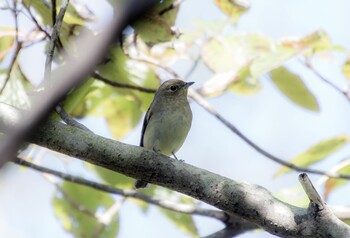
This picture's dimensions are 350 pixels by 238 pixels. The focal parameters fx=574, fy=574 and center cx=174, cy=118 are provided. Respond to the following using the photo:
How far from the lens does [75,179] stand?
3.55m

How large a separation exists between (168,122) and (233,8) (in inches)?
46.9

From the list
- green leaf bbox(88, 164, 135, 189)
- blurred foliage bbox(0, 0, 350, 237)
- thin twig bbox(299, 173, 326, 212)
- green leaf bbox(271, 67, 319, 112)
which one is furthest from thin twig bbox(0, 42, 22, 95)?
thin twig bbox(299, 173, 326, 212)

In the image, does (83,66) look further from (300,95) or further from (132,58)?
(300,95)

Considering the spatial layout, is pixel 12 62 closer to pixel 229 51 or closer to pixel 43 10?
pixel 43 10

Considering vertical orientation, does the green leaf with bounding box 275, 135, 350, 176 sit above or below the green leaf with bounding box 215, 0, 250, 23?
below

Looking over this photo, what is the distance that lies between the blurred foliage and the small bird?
0.48m

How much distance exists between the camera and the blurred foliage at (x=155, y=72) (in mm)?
3010

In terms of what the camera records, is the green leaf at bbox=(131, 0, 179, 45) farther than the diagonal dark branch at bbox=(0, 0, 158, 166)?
Yes

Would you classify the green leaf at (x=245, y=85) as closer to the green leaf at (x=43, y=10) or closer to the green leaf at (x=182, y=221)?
the green leaf at (x=182, y=221)

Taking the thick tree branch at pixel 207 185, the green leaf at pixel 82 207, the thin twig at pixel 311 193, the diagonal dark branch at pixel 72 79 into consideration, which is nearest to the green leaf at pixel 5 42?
the green leaf at pixel 82 207

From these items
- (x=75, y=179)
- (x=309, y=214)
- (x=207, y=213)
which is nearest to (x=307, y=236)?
(x=309, y=214)

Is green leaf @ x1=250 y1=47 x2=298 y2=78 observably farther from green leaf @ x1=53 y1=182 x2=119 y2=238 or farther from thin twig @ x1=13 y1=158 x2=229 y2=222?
green leaf @ x1=53 y1=182 x2=119 y2=238

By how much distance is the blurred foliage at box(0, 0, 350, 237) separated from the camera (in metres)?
3.01

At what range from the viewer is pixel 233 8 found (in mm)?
3439
